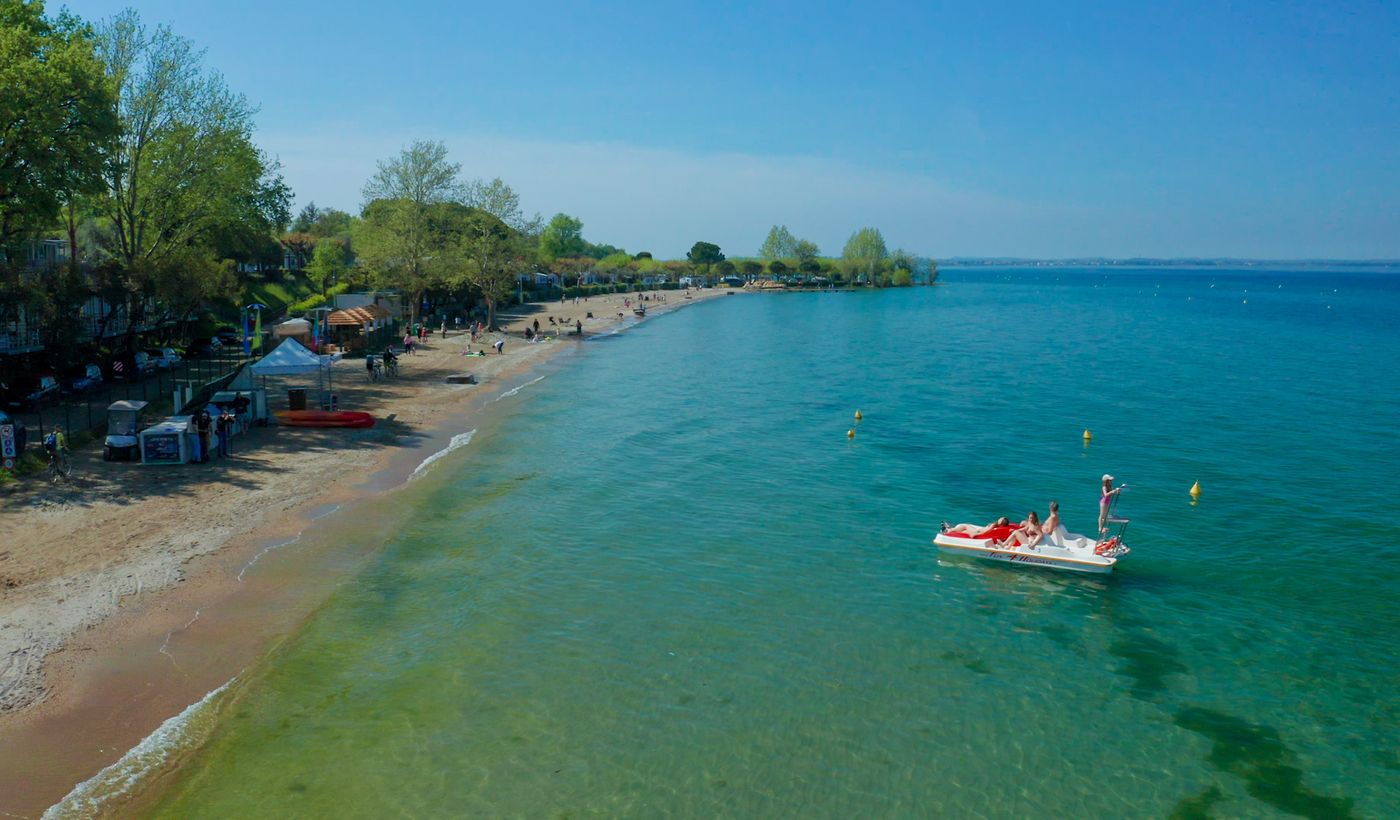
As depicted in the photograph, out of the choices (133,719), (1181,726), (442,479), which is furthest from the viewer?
(442,479)

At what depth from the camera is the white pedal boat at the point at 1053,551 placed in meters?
20.8

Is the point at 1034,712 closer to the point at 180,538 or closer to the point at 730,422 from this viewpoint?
the point at 180,538

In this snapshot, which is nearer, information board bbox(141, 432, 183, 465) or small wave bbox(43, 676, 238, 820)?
small wave bbox(43, 676, 238, 820)

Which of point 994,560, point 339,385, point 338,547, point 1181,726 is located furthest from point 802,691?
point 339,385

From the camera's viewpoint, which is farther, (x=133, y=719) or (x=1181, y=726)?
(x=1181, y=726)

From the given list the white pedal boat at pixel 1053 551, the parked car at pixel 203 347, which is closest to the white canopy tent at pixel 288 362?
the parked car at pixel 203 347

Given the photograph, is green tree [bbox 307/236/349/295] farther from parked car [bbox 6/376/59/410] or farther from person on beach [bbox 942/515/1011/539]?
person on beach [bbox 942/515/1011/539]

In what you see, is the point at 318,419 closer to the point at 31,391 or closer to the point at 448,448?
the point at 448,448

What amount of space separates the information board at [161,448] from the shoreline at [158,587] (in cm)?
53

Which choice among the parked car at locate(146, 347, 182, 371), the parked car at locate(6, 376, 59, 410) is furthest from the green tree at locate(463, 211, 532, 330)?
the parked car at locate(6, 376, 59, 410)

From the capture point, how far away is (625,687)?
1557cm

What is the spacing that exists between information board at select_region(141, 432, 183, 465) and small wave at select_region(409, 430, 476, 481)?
6605 mm

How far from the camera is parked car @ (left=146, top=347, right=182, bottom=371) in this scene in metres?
39.4

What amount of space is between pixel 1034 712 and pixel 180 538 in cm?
1837
